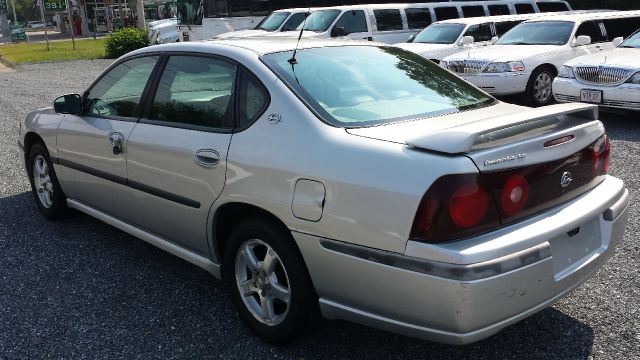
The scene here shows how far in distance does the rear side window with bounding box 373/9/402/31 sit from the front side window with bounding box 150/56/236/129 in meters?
11.5

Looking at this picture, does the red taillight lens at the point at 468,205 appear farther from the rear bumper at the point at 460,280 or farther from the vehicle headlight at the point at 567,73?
the vehicle headlight at the point at 567,73

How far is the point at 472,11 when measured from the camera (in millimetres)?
15914

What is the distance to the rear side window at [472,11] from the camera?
15789 mm

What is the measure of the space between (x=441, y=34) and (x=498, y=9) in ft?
14.7

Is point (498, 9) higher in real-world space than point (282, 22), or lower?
higher

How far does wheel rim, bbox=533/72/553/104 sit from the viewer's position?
9.90 meters

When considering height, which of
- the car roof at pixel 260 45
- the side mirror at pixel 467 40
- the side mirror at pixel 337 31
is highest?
the car roof at pixel 260 45

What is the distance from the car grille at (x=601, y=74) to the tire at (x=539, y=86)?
1.24m

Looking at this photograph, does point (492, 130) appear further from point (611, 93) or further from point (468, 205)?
point (611, 93)

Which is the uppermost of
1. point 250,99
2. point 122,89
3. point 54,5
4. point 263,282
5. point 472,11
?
point 250,99

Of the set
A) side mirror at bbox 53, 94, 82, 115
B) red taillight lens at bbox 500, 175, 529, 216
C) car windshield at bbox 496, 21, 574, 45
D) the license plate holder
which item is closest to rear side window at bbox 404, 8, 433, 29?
car windshield at bbox 496, 21, 574, 45

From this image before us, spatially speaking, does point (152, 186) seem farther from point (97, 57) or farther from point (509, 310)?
point (97, 57)

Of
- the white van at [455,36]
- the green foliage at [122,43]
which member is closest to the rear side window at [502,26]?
the white van at [455,36]

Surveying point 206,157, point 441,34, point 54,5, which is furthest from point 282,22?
point 54,5
